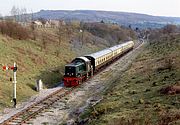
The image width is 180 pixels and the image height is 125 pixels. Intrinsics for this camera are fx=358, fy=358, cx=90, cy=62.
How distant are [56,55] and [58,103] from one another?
3051 cm

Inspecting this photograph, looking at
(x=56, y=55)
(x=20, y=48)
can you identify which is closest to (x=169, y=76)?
(x=20, y=48)

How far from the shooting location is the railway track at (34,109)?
88.8ft

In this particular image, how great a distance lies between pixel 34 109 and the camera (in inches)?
1222

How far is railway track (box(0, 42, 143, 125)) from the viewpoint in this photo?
2706 centimetres

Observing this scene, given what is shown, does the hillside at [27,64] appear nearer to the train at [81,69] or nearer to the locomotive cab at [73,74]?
the locomotive cab at [73,74]

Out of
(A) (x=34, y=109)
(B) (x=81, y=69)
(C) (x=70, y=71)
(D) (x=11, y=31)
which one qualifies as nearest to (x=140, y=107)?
(A) (x=34, y=109)

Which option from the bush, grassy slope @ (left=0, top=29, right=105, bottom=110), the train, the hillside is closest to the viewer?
grassy slope @ (left=0, top=29, right=105, bottom=110)

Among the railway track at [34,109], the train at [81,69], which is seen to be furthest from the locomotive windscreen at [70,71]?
the railway track at [34,109]

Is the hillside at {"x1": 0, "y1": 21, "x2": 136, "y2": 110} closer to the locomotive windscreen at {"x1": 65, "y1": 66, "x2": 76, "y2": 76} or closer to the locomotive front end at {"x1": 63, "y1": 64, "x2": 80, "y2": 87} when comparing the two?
the locomotive front end at {"x1": 63, "y1": 64, "x2": 80, "y2": 87}

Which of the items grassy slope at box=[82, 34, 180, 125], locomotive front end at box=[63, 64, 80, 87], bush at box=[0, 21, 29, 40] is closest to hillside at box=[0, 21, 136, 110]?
bush at box=[0, 21, 29, 40]

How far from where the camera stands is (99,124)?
22391mm

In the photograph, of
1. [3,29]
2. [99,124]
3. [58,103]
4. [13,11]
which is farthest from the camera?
[13,11]

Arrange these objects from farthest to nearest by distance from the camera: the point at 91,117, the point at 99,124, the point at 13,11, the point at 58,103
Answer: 1. the point at 13,11
2. the point at 58,103
3. the point at 91,117
4. the point at 99,124

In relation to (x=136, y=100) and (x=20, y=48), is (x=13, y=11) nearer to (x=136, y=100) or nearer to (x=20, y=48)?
(x=20, y=48)
